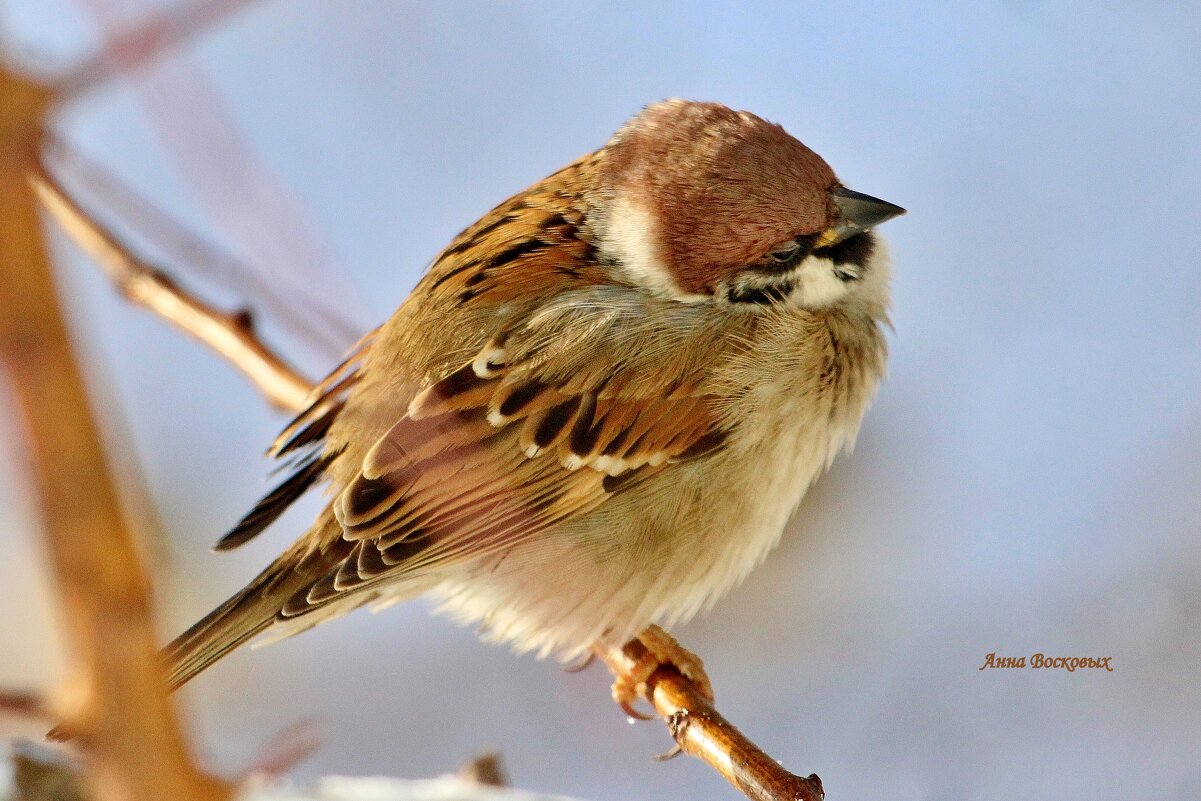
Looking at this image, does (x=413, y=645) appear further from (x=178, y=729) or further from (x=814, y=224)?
(x=178, y=729)

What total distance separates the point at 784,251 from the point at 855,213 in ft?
0.53

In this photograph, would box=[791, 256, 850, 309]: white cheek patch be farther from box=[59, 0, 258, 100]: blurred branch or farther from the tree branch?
box=[59, 0, 258, 100]: blurred branch

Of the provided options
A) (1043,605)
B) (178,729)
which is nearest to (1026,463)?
(1043,605)

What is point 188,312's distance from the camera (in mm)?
2834

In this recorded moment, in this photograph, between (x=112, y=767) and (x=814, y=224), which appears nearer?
(x=112, y=767)

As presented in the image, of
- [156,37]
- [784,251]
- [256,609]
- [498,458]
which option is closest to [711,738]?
[498,458]

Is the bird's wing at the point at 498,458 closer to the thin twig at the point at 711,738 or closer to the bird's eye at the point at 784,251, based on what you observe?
the bird's eye at the point at 784,251

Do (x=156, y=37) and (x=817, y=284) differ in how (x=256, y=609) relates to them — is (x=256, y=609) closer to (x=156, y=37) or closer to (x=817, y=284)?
(x=817, y=284)

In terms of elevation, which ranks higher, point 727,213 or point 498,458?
point 727,213

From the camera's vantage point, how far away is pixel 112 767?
0.60 m

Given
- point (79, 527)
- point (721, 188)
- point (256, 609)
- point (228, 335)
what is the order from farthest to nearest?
1. point (228, 335)
2. point (721, 188)
3. point (256, 609)
4. point (79, 527)

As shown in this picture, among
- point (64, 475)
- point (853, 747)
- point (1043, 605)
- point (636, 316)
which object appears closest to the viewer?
point (64, 475)

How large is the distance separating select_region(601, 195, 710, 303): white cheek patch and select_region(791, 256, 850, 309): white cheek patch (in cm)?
21

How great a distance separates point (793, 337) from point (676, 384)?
0.27 meters
